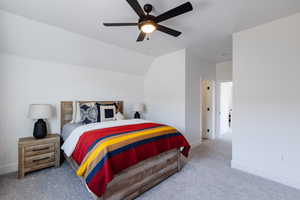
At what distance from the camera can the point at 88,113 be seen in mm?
3020

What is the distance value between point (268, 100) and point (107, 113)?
3184 millimetres

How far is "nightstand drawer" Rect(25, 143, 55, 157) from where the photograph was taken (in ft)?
7.48

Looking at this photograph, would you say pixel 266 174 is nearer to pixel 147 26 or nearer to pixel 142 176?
pixel 142 176

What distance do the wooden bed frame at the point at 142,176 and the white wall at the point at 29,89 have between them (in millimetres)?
1758

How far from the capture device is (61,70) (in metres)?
3.07

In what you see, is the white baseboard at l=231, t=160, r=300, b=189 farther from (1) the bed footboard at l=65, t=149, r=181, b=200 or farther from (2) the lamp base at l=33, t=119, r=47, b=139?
(2) the lamp base at l=33, t=119, r=47, b=139

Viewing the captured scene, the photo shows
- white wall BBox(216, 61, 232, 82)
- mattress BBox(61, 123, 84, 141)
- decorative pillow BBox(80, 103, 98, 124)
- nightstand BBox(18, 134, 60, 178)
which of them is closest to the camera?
nightstand BBox(18, 134, 60, 178)

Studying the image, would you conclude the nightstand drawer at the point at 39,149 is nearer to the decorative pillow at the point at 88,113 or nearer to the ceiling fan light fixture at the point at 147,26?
the decorative pillow at the point at 88,113

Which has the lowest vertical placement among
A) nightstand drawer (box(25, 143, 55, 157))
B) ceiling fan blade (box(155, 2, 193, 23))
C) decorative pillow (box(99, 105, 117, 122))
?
nightstand drawer (box(25, 143, 55, 157))

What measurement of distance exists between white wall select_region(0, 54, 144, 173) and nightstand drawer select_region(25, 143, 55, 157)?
53cm

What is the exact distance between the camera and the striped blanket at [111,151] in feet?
5.02

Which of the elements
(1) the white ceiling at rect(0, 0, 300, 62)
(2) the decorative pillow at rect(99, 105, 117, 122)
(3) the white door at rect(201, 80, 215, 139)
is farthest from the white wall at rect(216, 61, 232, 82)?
(2) the decorative pillow at rect(99, 105, 117, 122)

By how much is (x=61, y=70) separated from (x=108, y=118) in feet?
4.95

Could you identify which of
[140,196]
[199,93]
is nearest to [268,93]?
[199,93]
